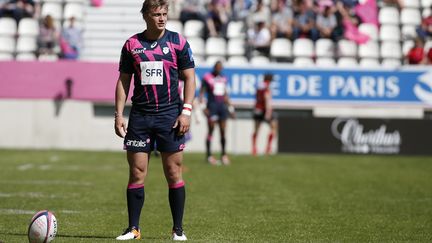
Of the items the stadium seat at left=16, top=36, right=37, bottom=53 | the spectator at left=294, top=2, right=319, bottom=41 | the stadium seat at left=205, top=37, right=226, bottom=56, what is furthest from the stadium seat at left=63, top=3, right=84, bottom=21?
the spectator at left=294, top=2, right=319, bottom=41

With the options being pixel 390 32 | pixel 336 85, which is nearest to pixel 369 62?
pixel 390 32

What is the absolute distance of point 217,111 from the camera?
23.5 m

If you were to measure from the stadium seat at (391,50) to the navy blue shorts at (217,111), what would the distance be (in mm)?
7518

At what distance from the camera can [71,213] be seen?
1191 cm

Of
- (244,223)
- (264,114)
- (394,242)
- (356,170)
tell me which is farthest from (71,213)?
(264,114)

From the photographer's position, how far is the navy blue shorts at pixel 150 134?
916cm

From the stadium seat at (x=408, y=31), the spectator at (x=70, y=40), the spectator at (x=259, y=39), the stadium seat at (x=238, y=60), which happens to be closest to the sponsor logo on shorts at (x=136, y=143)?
the spectator at (x=70, y=40)

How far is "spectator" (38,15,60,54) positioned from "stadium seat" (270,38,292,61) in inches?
249

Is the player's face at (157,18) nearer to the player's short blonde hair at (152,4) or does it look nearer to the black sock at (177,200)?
the player's short blonde hair at (152,4)

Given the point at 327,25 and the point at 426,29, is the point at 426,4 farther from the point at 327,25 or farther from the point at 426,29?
the point at 327,25

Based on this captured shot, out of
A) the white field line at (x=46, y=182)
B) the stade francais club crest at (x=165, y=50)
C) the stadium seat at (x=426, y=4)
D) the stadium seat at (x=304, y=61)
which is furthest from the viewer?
the stadium seat at (x=426, y=4)

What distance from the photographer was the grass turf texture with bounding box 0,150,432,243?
10266 millimetres

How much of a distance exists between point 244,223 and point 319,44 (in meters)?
17.9

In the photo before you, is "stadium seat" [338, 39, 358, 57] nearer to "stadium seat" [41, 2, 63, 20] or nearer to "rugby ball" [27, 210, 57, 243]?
"stadium seat" [41, 2, 63, 20]
